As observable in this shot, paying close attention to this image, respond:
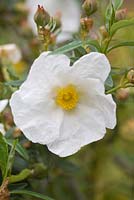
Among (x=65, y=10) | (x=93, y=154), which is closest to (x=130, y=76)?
(x=93, y=154)

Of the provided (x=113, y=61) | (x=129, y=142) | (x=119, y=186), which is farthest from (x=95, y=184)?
(x=113, y=61)

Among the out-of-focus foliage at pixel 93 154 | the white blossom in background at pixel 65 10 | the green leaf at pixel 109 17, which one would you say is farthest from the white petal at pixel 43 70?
the white blossom in background at pixel 65 10

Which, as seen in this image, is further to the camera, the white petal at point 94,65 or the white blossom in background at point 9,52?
the white blossom in background at point 9,52

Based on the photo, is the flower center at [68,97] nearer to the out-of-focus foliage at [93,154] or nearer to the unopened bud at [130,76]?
the unopened bud at [130,76]

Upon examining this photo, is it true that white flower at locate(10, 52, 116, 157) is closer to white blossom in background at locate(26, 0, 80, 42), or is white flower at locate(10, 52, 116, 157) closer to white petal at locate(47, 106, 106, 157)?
white petal at locate(47, 106, 106, 157)

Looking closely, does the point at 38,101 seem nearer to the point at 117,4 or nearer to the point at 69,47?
the point at 69,47

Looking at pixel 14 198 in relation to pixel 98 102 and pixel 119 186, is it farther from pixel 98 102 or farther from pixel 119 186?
pixel 119 186

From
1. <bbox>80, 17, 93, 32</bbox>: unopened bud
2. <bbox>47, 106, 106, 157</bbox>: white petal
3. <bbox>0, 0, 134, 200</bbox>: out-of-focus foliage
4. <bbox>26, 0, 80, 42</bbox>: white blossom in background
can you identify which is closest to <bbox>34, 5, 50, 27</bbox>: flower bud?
<bbox>80, 17, 93, 32</bbox>: unopened bud
